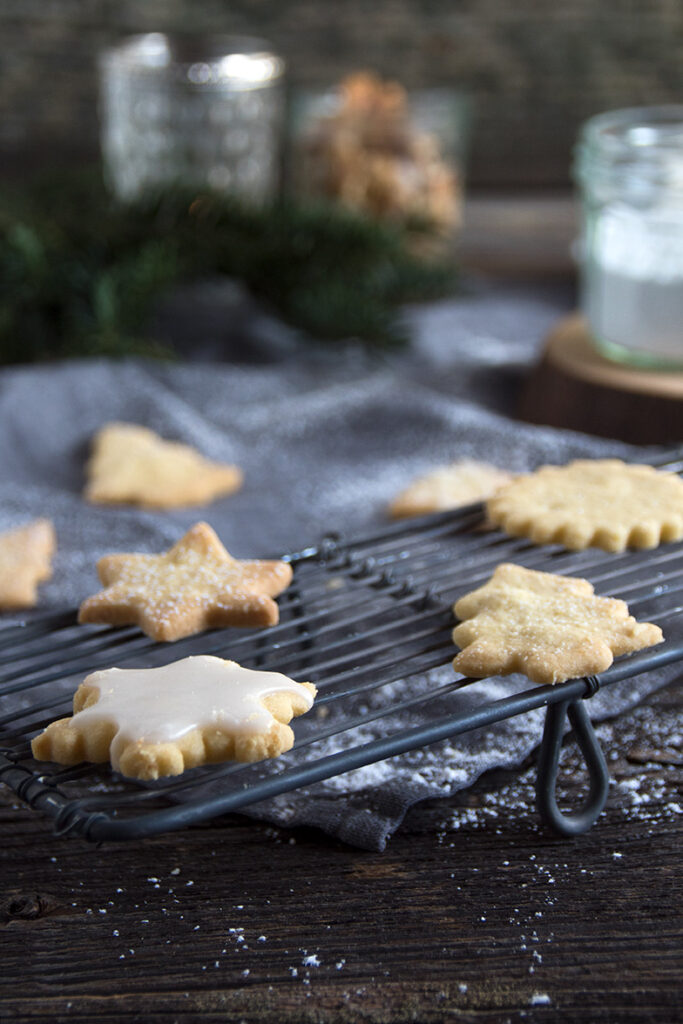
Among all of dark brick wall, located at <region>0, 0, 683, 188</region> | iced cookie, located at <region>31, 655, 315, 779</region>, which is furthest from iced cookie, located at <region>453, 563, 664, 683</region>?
dark brick wall, located at <region>0, 0, 683, 188</region>

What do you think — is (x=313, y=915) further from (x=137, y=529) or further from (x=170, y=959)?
(x=137, y=529)

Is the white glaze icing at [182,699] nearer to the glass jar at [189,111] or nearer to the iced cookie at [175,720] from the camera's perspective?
the iced cookie at [175,720]

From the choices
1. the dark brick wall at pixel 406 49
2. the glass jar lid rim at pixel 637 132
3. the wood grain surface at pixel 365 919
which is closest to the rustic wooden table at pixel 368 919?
the wood grain surface at pixel 365 919

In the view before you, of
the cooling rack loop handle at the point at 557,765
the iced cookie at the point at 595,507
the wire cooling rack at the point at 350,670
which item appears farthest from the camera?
the iced cookie at the point at 595,507

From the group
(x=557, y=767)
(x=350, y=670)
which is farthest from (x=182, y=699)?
(x=557, y=767)

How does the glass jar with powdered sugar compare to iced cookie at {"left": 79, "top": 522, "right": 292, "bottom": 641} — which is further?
the glass jar with powdered sugar

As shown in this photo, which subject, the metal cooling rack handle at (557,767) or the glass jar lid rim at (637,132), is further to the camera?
the glass jar lid rim at (637,132)

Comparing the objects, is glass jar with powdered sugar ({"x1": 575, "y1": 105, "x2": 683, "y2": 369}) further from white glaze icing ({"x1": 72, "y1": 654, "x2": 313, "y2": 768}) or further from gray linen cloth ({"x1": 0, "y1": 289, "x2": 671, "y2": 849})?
white glaze icing ({"x1": 72, "y1": 654, "x2": 313, "y2": 768})
